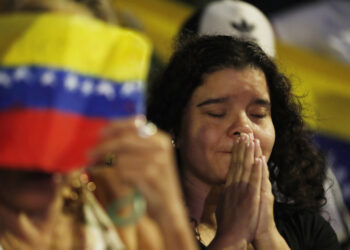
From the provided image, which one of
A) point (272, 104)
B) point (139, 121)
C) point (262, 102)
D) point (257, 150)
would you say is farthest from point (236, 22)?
point (139, 121)

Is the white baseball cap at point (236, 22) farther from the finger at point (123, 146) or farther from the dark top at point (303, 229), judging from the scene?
the finger at point (123, 146)

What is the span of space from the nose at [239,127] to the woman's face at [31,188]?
720 mm

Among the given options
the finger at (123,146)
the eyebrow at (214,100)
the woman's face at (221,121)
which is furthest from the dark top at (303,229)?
the finger at (123,146)

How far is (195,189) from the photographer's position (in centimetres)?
228

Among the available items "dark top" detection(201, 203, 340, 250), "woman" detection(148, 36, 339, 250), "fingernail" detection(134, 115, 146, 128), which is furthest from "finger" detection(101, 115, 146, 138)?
"dark top" detection(201, 203, 340, 250)

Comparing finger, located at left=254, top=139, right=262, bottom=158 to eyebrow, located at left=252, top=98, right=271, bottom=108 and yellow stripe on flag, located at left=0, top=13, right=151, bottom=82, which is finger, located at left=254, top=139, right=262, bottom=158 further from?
yellow stripe on flag, located at left=0, top=13, right=151, bottom=82

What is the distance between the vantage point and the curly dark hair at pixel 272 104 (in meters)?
2.35

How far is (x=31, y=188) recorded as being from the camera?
1544 mm

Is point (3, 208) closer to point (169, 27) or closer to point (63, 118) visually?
point (63, 118)

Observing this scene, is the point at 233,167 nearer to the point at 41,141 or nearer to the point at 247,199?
the point at 247,199

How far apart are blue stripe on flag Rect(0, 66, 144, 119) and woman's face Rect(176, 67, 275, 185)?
70 cm

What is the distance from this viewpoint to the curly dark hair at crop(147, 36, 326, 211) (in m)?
2.35

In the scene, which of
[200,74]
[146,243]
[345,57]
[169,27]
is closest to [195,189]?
[200,74]

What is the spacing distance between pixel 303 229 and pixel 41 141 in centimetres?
109
